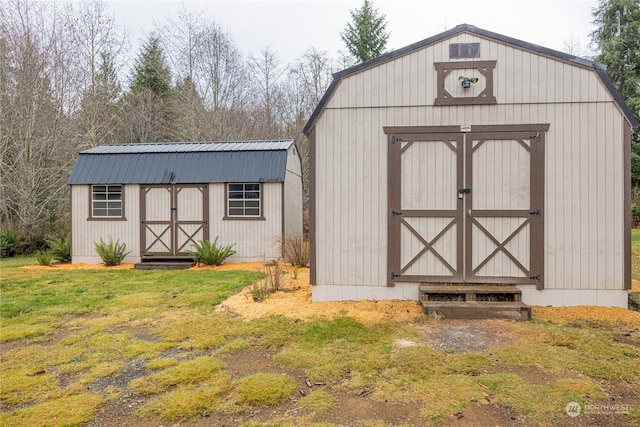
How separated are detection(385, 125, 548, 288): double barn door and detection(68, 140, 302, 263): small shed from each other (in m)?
5.52

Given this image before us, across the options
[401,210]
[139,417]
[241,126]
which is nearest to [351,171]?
[401,210]

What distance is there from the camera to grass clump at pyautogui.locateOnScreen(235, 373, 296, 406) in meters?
2.81

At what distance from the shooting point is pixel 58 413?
8.64 feet

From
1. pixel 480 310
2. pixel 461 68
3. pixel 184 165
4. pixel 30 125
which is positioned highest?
pixel 30 125

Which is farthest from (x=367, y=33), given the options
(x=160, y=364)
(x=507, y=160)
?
(x=160, y=364)

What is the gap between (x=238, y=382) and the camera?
121 inches

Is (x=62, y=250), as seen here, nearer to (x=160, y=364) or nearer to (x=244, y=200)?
(x=244, y=200)

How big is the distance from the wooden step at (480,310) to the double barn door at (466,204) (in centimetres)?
52

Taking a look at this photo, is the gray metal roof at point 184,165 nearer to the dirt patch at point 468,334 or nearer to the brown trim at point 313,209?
the brown trim at point 313,209

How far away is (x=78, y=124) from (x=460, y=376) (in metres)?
18.6

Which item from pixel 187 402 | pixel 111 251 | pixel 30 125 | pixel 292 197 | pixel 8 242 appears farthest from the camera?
pixel 30 125

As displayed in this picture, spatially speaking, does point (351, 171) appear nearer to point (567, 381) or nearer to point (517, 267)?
point (517, 267)

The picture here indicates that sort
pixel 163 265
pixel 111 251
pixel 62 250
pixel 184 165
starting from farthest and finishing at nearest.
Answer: pixel 62 250, pixel 184 165, pixel 111 251, pixel 163 265

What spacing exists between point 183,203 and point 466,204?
7970 mm
